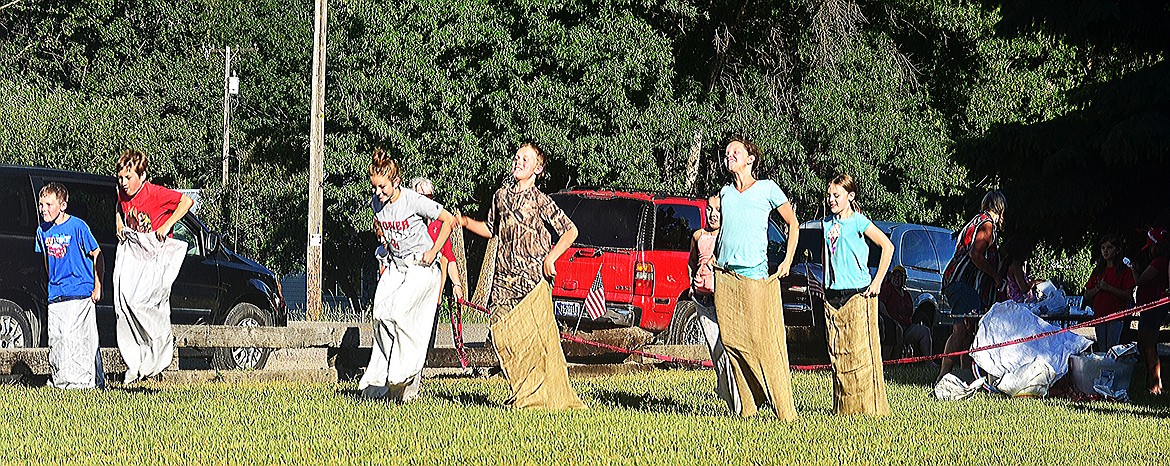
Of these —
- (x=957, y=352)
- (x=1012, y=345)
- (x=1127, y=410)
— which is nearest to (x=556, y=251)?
(x=957, y=352)

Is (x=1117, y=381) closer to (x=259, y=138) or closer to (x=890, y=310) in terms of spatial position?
(x=890, y=310)

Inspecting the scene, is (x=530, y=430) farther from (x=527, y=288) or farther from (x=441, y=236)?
(x=441, y=236)

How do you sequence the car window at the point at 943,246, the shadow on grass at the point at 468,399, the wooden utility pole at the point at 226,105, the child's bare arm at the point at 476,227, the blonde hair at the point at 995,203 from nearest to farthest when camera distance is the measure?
the child's bare arm at the point at 476,227 < the shadow on grass at the point at 468,399 < the blonde hair at the point at 995,203 < the car window at the point at 943,246 < the wooden utility pole at the point at 226,105

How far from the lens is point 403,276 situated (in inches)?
403

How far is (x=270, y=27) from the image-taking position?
122ft

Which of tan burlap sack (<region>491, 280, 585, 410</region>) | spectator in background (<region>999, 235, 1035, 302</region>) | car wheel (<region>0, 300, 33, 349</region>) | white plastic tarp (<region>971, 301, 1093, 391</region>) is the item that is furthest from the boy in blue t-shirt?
spectator in background (<region>999, 235, 1035, 302</region>)

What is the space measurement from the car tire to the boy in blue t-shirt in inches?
251

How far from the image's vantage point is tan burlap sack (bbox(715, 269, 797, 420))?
927 centimetres

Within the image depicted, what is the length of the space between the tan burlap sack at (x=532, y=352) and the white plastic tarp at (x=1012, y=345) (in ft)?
11.4

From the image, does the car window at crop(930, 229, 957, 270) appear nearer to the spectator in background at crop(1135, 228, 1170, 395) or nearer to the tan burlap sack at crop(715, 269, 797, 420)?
the spectator in background at crop(1135, 228, 1170, 395)

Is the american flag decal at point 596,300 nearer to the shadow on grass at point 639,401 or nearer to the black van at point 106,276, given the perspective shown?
the black van at point 106,276

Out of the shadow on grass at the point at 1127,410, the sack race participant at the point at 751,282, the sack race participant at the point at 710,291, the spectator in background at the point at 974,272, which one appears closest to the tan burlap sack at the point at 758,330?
the sack race participant at the point at 751,282

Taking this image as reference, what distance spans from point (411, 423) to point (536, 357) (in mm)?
1062

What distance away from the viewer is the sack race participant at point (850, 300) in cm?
971
